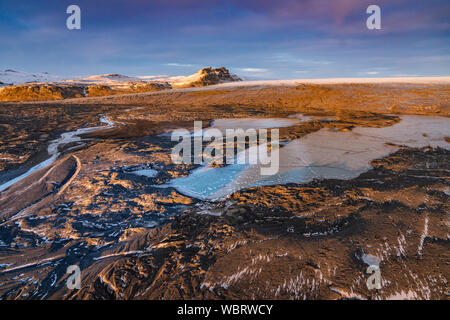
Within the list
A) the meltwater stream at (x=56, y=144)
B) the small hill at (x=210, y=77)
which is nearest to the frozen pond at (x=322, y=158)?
the meltwater stream at (x=56, y=144)

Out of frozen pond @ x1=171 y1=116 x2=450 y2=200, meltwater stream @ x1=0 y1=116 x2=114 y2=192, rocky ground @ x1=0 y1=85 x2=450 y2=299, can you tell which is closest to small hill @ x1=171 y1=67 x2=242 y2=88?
meltwater stream @ x1=0 y1=116 x2=114 y2=192

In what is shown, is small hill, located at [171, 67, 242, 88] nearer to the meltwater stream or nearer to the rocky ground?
the meltwater stream

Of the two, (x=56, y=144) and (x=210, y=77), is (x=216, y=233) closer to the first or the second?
(x=56, y=144)

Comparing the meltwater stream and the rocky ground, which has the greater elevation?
the meltwater stream

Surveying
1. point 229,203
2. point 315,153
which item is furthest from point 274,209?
point 315,153

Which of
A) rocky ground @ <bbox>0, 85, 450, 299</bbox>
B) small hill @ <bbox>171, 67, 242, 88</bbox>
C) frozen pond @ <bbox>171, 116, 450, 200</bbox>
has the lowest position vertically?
rocky ground @ <bbox>0, 85, 450, 299</bbox>

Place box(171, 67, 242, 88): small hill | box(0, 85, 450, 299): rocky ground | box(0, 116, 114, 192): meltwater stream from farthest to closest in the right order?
box(171, 67, 242, 88): small hill
box(0, 116, 114, 192): meltwater stream
box(0, 85, 450, 299): rocky ground
